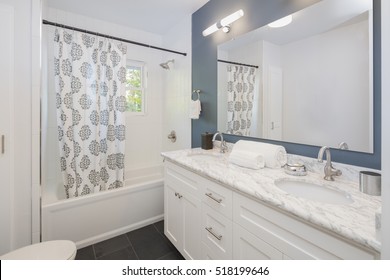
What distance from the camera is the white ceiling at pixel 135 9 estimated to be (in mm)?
1946

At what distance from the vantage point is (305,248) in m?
0.69

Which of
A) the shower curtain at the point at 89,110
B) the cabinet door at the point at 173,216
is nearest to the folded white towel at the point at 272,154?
the cabinet door at the point at 173,216

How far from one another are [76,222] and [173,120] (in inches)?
62.0

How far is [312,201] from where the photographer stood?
751 mm

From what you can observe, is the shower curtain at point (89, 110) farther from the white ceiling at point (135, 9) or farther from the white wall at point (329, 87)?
the white wall at point (329, 87)

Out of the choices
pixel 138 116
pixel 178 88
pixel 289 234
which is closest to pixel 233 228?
pixel 289 234

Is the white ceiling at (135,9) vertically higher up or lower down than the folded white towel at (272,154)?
higher up

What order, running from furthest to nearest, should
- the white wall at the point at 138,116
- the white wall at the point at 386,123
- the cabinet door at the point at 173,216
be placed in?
the white wall at the point at 138,116, the cabinet door at the point at 173,216, the white wall at the point at 386,123

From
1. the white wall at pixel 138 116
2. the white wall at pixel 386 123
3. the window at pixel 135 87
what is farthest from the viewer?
the window at pixel 135 87

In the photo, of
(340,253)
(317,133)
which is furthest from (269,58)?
(340,253)

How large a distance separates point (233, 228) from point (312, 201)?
1.40 feet

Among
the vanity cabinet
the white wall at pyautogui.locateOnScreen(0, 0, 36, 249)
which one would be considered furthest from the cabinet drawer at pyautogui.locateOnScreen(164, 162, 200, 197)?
the white wall at pyautogui.locateOnScreen(0, 0, 36, 249)

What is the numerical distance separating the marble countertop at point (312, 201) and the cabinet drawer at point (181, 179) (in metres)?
0.07

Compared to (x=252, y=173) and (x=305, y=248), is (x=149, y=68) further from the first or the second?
(x=305, y=248)
